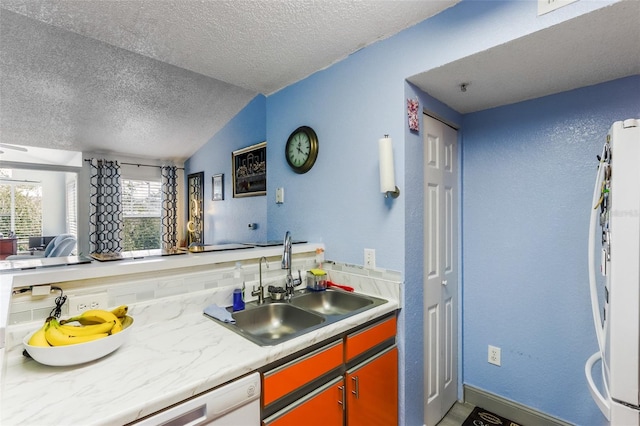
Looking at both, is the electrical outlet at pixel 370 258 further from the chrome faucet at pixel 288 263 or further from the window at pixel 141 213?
the window at pixel 141 213

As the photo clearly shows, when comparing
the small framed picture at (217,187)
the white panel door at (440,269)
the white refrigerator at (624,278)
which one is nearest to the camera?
the white refrigerator at (624,278)

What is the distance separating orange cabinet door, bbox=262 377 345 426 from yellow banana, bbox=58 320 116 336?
634 mm

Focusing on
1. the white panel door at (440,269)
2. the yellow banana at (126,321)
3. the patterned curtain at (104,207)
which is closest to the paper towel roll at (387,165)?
the white panel door at (440,269)

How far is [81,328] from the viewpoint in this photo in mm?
994

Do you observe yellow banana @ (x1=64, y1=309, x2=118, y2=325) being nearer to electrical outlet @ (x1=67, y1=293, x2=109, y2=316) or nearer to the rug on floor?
electrical outlet @ (x1=67, y1=293, x2=109, y2=316)

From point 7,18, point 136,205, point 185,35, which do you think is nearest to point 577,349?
point 185,35

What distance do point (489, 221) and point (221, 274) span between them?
5.80 feet

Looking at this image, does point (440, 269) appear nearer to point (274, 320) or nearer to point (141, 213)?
point (274, 320)

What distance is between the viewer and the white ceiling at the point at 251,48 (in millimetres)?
1352

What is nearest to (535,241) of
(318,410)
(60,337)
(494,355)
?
(494,355)

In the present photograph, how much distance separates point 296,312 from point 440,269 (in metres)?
1.00

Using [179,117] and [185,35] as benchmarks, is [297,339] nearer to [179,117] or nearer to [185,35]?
[185,35]

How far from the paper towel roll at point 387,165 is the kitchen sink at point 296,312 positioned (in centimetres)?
64

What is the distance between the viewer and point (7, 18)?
1.73 meters
